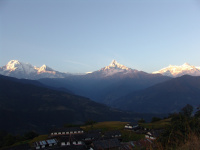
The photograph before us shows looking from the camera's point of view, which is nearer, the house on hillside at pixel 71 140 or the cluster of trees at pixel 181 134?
the cluster of trees at pixel 181 134

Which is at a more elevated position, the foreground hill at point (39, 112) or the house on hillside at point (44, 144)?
the house on hillside at point (44, 144)

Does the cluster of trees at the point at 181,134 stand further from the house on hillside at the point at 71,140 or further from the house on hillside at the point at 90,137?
the house on hillside at the point at 90,137

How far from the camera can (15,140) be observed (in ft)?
208

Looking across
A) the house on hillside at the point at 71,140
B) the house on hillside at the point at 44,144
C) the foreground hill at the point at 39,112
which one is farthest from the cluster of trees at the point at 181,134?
the foreground hill at the point at 39,112

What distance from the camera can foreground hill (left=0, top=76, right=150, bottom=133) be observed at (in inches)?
5032

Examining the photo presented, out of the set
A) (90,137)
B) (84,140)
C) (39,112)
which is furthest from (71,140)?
(39,112)

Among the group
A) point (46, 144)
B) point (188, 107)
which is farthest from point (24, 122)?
point (188, 107)

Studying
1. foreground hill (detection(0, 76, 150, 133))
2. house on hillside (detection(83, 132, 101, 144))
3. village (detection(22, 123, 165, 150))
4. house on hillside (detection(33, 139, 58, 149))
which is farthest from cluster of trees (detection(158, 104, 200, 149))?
foreground hill (detection(0, 76, 150, 133))

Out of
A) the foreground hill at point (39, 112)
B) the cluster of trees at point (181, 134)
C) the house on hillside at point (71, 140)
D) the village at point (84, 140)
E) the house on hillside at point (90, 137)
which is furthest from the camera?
the foreground hill at point (39, 112)

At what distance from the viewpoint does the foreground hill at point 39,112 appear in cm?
12782

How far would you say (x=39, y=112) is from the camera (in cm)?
15788

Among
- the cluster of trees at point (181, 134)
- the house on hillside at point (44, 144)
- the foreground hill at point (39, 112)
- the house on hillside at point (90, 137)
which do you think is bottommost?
the foreground hill at point (39, 112)

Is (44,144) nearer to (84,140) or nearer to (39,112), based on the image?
(84,140)

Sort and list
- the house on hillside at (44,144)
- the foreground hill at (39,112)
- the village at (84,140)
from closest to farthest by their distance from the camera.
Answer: the village at (84,140) → the house on hillside at (44,144) → the foreground hill at (39,112)
